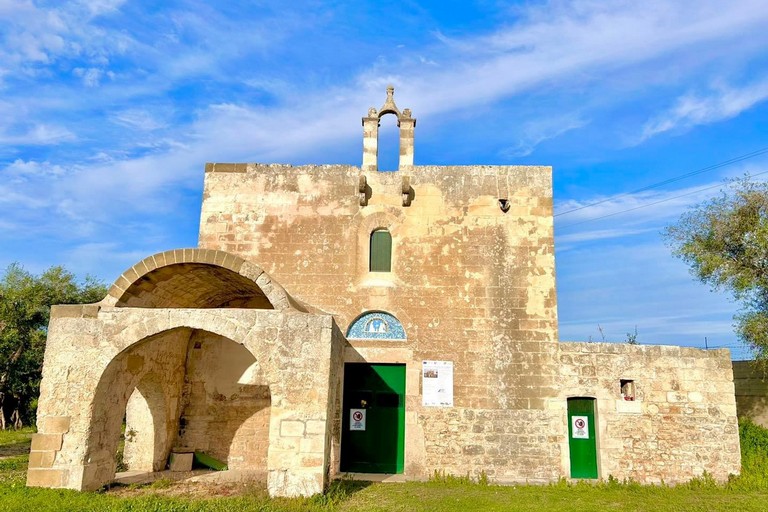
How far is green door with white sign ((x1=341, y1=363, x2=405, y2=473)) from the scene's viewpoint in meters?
10.6

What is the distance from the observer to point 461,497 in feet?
28.6

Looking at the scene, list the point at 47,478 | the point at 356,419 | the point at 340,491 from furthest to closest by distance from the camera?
1. the point at 356,419
2. the point at 340,491
3. the point at 47,478

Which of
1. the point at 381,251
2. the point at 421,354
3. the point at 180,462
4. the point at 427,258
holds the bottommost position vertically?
the point at 180,462

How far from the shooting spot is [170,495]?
8.11 m

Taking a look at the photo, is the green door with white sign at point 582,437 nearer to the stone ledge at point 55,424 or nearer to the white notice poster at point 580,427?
the white notice poster at point 580,427

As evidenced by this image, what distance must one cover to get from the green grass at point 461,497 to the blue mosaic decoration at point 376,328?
2835 millimetres

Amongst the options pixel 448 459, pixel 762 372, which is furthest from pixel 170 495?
pixel 762 372

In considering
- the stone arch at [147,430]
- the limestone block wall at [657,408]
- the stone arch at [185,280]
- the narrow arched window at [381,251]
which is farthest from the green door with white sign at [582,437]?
the stone arch at [147,430]

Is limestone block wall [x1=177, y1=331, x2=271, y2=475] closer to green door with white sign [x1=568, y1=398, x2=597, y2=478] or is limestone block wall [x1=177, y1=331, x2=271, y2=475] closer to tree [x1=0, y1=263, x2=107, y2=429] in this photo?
green door with white sign [x1=568, y1=398, x2=597, y2=478]

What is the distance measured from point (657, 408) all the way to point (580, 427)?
160 centimetres

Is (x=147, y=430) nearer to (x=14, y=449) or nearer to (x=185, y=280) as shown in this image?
(x=185, y=280)

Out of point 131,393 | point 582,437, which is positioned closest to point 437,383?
point 582,437

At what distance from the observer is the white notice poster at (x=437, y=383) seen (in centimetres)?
1060

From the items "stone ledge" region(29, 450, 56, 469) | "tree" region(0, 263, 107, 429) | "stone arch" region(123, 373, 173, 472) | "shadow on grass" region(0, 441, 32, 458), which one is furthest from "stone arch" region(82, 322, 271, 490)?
"tree" region(0, 263, 107, 429)
